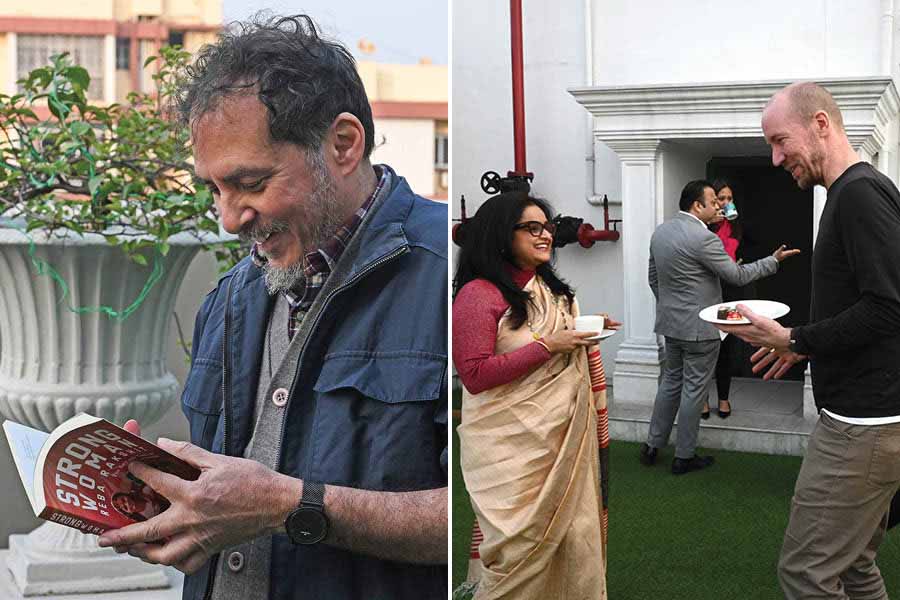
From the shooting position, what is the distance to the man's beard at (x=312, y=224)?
3.96 ft

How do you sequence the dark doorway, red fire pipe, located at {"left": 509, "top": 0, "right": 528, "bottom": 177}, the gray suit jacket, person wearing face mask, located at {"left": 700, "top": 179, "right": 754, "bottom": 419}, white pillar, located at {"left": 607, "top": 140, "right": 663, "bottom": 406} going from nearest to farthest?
red fire pipe, located at {"left": 509, "top": 0, "right": 528, "bottom": 177} < the gray suit jacket < person wearing face mask, located at {"left": 700, "top": 179, "right": 754, "bottom": 419} < white pillar, located at {"left": 607, "top": 140, "right": 663, "bottom": 406} < the dark doorway

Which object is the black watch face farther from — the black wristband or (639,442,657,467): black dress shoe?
(639,442,657,467): black dress shoe

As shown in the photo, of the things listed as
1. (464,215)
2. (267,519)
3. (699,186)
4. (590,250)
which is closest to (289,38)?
Result: (267,519)

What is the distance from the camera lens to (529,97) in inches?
142

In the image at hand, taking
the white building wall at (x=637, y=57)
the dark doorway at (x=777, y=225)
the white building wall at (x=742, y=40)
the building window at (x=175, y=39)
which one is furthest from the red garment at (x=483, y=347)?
the dark doorway at (x=777, y=225)

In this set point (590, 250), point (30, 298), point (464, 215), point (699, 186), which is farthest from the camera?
point (590, 250)

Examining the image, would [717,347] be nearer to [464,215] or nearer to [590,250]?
[590,250]

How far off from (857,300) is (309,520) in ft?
3.38

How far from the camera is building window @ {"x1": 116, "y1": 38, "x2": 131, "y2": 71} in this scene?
180 centimetres

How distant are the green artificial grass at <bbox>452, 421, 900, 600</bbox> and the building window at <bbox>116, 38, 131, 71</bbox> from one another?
1.38m

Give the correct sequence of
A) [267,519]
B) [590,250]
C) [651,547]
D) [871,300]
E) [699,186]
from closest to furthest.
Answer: [267,519], [871,300], [651,547], [699,186], [590,250]

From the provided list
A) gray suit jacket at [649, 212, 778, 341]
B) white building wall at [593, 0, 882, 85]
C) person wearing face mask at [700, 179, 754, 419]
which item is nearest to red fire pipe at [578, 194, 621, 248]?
gray suit jacket at [649, 212, 778, 341]

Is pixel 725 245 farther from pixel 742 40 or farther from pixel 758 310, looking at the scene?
pixel 758 310

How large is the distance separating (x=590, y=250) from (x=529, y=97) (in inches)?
22.7
